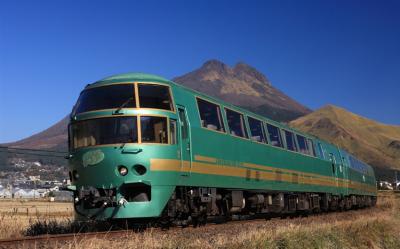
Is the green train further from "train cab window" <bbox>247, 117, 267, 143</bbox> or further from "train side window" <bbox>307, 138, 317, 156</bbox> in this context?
"train side window" <bbox>307, 138, 317, 156</bbox>

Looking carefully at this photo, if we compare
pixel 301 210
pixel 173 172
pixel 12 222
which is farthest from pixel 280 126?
pixel 12 222

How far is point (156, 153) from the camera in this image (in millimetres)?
12344

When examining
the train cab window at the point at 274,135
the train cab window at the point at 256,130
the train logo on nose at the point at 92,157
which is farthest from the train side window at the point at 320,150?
the train logo on nose at the point at 92,157

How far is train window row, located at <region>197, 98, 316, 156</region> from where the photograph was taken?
590 inches

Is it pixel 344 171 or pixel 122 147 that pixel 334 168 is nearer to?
pixel 344 171

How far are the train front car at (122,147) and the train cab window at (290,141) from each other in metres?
9.39

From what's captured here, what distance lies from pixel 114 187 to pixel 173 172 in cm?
140

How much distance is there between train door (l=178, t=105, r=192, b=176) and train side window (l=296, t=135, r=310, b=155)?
35.3 feet

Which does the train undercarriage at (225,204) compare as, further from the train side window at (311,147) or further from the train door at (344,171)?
the train door at (344,171)

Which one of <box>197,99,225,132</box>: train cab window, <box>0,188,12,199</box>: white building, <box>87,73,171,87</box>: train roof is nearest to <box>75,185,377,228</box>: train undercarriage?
<box>197,99,225,132</box>: train cab window

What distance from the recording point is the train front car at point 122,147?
1215 centimetres

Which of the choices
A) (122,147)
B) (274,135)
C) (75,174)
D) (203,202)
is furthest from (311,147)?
(122,147)

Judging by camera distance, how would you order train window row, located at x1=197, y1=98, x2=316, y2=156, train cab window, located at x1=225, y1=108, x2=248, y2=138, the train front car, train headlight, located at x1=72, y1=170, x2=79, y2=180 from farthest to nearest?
train cab window, located at x1=225, y1=108, x2=248, y2=138 → train window row, located at x1=197, y1=98, x2=316, y2=156 → train headlight, located at x1=72, y1=170, x2=79, y2=180 → the train front car

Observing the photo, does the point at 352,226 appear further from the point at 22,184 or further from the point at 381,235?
the point at 22,184
